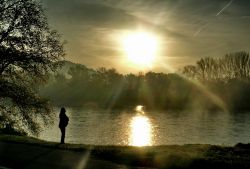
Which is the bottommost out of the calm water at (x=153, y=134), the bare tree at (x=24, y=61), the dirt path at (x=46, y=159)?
the calm water at (x=153, y=134)

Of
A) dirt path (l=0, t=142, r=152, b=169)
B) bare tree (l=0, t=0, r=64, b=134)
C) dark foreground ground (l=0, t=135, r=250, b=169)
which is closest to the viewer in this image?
dark foreground ground (l=0, t=135, r=250, b=169)

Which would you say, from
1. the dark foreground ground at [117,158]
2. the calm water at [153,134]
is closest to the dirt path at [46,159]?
the dark foreground ground at [117,158]

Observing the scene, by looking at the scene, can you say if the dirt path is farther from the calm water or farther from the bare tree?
the calm water

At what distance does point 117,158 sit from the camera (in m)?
20.3

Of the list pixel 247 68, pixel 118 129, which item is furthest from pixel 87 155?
pixel 247 68

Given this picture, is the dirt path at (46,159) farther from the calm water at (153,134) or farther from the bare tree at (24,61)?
the calm water at (153,134)

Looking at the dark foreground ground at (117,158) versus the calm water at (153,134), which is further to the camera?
the calm water at (153,134)

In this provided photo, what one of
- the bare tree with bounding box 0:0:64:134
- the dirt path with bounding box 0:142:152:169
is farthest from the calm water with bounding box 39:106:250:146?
the dirt path with bounding box 0:142:152:169

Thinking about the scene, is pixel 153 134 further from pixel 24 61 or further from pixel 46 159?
pixel 46 159

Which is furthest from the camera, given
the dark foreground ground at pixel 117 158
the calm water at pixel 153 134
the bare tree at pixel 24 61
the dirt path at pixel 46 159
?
the calm water at pixel 153 134

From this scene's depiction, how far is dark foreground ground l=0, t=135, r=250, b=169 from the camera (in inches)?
712

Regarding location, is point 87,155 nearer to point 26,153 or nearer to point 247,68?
point 26,153

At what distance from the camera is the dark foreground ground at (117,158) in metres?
18.1

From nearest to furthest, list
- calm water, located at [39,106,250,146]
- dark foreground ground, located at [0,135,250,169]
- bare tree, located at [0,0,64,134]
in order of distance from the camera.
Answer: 1. dark foreground ground, located at [0,135,250,169]
2. bare tree, located at [0,0,64,134]
3. calm water, located at [39,106,250,146]
